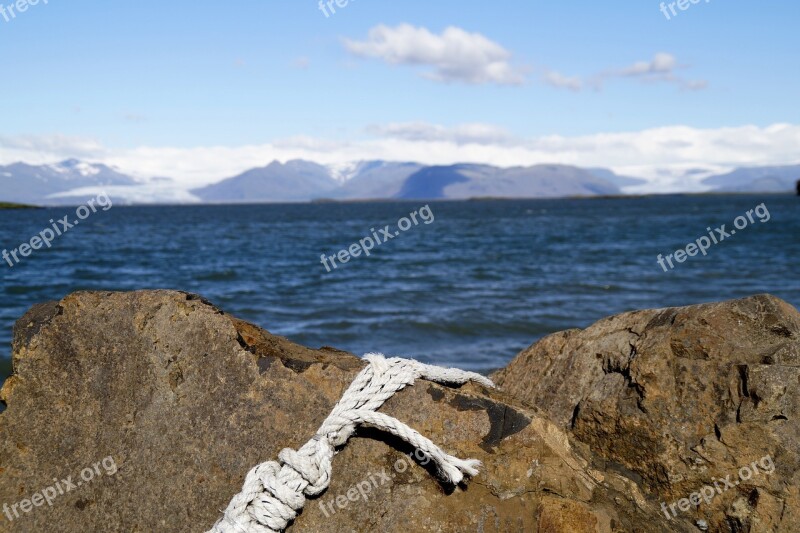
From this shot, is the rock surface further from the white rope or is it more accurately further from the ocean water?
the ocean water

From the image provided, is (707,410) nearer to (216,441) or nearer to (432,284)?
(216,441)

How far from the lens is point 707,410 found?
141 inches

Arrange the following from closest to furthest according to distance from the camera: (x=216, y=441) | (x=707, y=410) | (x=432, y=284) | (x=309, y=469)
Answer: (x=309, y=469)
(x=216, y=441)
(x=707, y=410)
(x=432, y=284)

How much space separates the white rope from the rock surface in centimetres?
12

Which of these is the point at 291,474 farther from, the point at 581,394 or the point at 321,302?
the point at 321,302

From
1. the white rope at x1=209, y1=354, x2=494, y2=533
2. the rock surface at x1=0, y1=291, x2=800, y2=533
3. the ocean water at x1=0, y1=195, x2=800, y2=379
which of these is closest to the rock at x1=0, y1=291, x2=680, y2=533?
the rock surface at x1=0, y1=291, x2=800, y2=533

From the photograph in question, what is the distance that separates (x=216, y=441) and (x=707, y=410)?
2.51 m

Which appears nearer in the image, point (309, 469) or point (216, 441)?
point (309, 469)

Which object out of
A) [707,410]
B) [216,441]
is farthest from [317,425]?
[707,410]

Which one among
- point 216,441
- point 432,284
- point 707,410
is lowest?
point 432,284

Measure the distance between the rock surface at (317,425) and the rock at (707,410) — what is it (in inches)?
0.4

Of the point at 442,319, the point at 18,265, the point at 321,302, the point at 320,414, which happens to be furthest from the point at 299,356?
the point at 18,265

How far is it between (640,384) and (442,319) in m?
10.8

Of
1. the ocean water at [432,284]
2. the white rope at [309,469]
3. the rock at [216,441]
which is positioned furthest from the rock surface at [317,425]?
the ocean water at [432,284]
